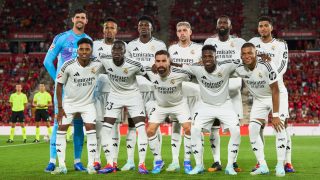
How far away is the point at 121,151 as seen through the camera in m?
14.3

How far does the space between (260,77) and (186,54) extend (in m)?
1.49

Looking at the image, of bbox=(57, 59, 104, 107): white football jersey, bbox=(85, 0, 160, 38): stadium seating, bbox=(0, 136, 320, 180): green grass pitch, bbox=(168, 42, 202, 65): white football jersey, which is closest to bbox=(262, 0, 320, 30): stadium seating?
bbox=(85, 0, 160, 38): stadium seating

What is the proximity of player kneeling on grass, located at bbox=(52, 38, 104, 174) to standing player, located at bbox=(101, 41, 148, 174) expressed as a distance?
224 millimetres

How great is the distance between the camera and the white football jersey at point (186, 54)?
980 cm

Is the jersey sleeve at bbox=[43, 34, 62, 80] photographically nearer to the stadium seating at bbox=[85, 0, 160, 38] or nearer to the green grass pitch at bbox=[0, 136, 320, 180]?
the green grass pitch at bbox=[0, 136, 320, 180]

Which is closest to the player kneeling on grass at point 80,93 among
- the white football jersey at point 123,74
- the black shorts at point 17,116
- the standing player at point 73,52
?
the white football jersey at point 123,74

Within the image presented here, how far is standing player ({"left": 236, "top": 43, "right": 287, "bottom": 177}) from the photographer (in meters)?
8.74

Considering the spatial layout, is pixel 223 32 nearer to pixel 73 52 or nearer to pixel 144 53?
pixel 144 53

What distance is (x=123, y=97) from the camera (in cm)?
936

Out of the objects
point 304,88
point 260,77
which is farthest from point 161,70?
point 304,88

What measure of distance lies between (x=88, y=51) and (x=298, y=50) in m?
26.2

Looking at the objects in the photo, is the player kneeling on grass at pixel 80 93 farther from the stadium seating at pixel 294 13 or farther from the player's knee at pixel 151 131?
the stadium seating at pixel 294 13

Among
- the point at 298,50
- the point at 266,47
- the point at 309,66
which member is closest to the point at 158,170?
the point at 266,47

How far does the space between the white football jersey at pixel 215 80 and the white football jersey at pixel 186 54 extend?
2.16ft
